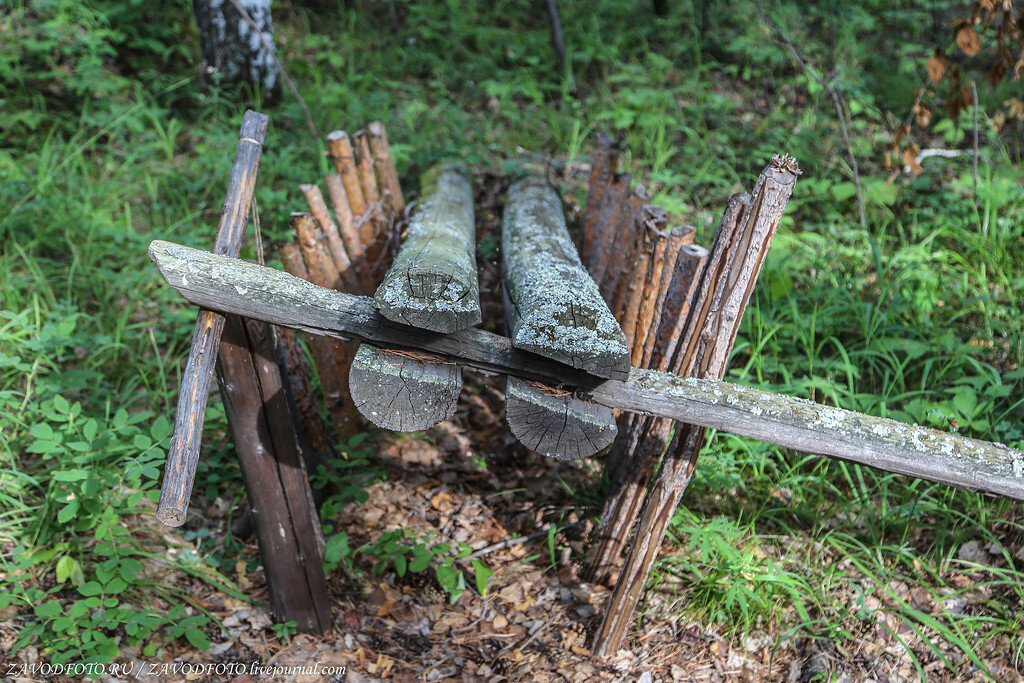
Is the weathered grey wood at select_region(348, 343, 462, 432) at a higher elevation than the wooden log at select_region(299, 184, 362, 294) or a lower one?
lower

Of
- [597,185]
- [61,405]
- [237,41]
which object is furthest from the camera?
[237,41]

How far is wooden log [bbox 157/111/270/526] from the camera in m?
1.91

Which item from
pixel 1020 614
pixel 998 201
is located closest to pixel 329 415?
pixel 1020 614

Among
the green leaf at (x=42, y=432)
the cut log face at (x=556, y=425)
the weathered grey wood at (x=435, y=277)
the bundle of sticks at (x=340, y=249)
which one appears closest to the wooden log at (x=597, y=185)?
the weathered grey wood at (x=435, y=277)

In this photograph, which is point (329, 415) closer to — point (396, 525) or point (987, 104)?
point (396, 525)

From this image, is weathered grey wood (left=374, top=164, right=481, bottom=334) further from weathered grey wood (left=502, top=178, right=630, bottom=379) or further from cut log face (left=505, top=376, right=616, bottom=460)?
cut log face (left=505, top=376, right=616, bottom=460)

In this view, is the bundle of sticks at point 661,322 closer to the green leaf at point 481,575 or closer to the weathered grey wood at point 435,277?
the green leaf at point 481,575

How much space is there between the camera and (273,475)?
2523 mm

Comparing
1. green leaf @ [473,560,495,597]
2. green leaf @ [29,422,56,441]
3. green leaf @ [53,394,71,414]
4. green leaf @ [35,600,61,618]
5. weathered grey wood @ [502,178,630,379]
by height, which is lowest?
green leaf @ [35,600,61,618]

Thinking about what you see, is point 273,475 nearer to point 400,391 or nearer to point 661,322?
point 400,391

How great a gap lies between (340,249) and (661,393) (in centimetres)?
171

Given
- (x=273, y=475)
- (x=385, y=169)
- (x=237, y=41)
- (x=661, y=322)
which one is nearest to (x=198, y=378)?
(x=273, y=475)

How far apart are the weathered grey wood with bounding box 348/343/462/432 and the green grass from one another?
1055 mm

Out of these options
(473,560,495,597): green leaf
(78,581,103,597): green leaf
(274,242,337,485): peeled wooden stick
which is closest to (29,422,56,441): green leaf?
(78,581,103,597): green leaf
